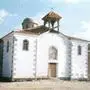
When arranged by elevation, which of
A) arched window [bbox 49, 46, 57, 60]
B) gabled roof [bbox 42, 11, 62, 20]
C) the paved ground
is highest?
gabled roof [bbox 42, 11, 62, 20]

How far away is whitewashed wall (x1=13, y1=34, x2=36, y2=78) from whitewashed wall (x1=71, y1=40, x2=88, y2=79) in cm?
609

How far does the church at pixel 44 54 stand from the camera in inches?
1411

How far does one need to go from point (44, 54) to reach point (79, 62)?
5.63 metres

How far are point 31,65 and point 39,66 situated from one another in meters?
1.16

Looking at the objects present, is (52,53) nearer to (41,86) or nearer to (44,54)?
(44,54)

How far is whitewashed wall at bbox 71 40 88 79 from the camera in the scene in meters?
39.8

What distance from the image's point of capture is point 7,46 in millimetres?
38188

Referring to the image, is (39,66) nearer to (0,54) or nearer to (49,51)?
(49,51)

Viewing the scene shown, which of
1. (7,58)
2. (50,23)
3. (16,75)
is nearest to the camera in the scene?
(16,75)

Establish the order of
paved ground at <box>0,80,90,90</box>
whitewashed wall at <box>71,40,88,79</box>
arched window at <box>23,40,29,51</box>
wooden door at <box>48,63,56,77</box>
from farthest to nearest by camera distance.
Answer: whitewashed wall at <box>71,40,88,79</box>
wooden door at <box>48,63,56,77</box>
arched window at <box>23,40,29,51</box>
paved ground at <box>0,80,90,90</box>

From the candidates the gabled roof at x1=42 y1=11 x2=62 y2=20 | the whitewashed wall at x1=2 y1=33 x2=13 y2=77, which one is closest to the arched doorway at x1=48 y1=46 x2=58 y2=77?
the gabled roof at x1=42 y1=11 x2=62 y2=20

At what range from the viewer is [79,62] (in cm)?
4038

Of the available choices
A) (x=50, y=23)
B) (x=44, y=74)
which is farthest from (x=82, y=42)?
(x=44, y=74)

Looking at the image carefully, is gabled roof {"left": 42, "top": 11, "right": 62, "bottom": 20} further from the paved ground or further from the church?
the paved ground
